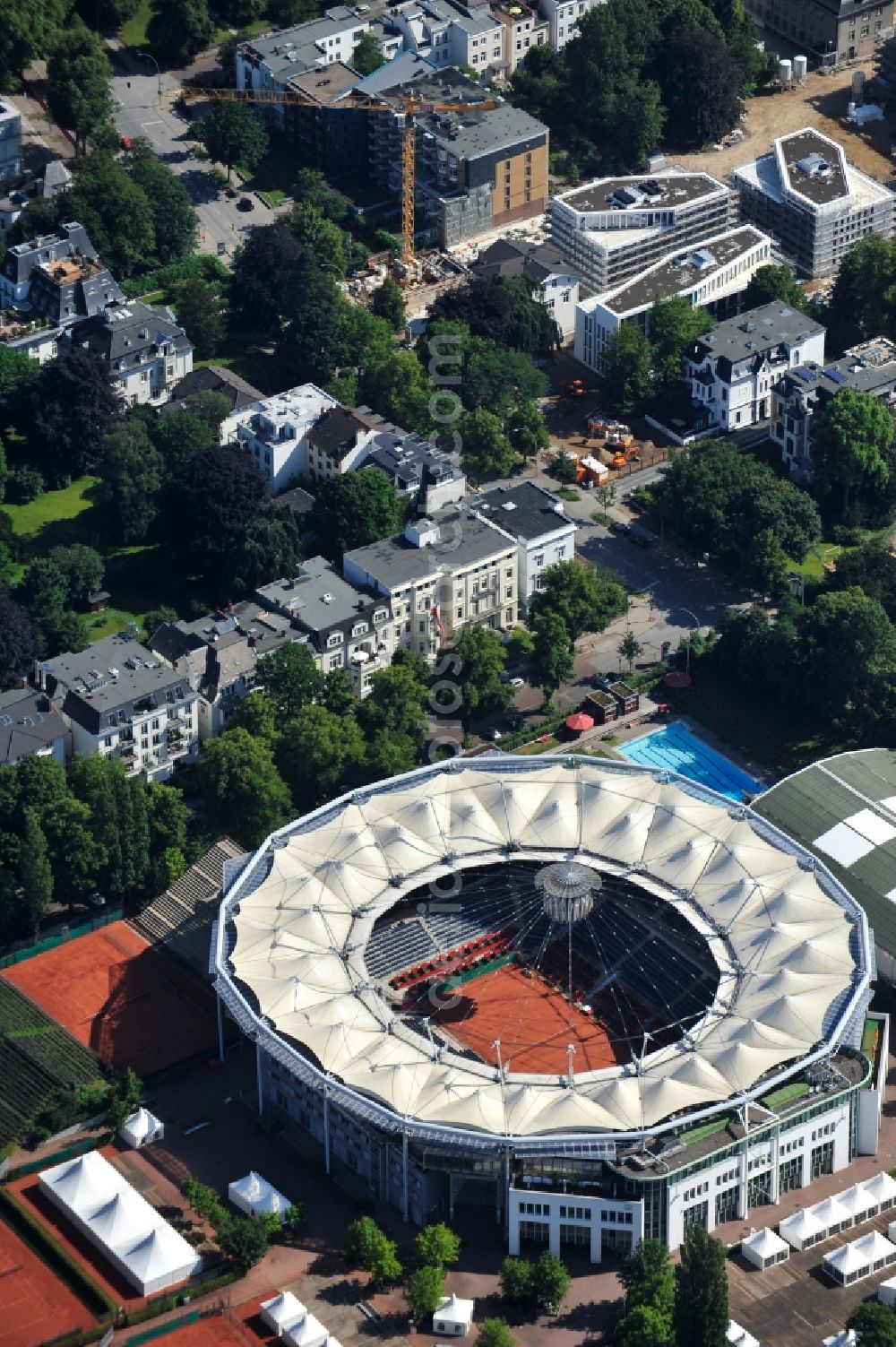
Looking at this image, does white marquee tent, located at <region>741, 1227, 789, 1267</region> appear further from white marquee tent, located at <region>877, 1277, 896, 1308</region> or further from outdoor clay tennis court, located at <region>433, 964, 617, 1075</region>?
outdoor clay tennis court, located at <region>433, 964, 617, 1075</region>

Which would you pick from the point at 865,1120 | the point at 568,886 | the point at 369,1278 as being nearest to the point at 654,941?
the point at 568,886

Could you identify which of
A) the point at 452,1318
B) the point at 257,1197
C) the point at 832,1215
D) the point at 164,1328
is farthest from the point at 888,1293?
the point at 164,1328

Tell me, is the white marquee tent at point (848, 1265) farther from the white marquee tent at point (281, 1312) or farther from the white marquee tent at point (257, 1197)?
the white marquee tent at point (257, 1197)

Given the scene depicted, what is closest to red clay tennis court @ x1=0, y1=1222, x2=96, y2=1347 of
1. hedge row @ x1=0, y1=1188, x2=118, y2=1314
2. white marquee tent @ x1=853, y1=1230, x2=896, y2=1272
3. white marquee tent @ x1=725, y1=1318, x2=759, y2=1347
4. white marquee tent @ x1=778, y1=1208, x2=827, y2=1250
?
hedge row @ x1=0, y1=1188, x2=118, y2=1314

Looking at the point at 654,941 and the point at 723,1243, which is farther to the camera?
the point at 654,941

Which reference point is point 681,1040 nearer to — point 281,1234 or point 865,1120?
point 865,1120

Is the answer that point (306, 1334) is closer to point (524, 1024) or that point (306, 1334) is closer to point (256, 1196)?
point (256, 1196)
